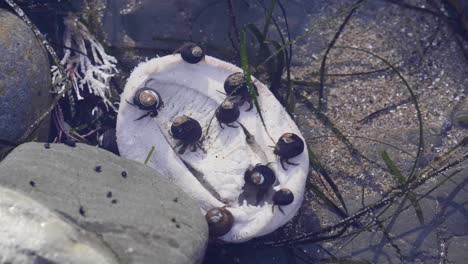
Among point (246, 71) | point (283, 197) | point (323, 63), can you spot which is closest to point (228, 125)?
point (246, 71)

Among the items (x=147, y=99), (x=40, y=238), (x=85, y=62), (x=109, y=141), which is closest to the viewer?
(x=40, y=238)

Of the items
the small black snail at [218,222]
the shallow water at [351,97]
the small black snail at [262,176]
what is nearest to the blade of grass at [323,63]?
the shallow water at [351,97]

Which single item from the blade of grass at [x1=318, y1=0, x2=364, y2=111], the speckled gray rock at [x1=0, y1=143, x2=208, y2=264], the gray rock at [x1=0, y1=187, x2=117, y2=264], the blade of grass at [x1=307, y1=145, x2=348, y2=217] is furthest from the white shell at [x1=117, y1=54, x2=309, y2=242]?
the gray rock at [x1=0, y1=187, x2=117, y2=264]

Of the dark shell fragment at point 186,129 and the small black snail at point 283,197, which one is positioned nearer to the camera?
the small black snail at point 283,197

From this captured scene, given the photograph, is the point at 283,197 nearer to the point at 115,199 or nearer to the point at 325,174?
the point at 325,174

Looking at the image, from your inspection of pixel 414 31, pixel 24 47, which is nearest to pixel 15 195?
pixel 24 47

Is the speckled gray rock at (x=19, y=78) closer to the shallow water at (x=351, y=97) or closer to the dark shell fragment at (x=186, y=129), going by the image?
the shallow water at (x=351, y=97)
